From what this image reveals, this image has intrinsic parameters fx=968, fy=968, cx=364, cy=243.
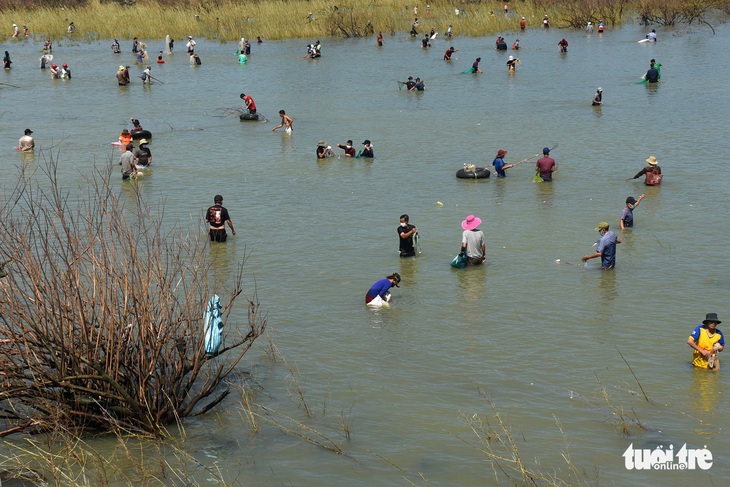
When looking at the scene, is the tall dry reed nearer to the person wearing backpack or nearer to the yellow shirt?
the person wearing backpack

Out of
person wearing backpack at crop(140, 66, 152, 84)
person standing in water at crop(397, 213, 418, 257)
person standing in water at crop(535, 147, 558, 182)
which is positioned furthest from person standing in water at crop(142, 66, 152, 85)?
person standing in water at crop(397, 213, 418, 257)

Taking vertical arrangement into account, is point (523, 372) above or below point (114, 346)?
below

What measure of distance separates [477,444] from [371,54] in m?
47.0

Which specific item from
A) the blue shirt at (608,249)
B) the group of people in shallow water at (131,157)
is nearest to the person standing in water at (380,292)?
the blue shirt at (608,249)

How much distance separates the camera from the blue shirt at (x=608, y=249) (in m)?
19.2

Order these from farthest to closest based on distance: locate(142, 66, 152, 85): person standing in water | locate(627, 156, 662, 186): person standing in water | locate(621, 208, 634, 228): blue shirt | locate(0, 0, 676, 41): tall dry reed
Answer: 1. locate(0, 0, 676, 41): tall dry reed
2. locate(142, 66, 152, 85): person standing in water
3. locate(627, 156, 662, 186): person standing in water
4. locate(621, 208, 634, 228): blue shirt

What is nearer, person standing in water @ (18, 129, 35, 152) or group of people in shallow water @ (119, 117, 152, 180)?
group of people in shallow water @ (119, 117, 152, 180)

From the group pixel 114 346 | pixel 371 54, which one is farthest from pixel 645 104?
pixel 114 346

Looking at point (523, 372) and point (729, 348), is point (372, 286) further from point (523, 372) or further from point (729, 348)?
point (729, 348)

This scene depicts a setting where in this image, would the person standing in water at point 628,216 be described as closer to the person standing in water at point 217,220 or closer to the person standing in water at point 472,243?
the person standing in water at point 472,243

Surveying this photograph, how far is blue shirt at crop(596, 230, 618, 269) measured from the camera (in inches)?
757

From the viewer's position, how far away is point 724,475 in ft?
38.8

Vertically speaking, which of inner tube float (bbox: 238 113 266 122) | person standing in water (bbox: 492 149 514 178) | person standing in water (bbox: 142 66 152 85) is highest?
person standing in water (bbox: 142 66 152 85)

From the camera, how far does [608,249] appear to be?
19.3 m
